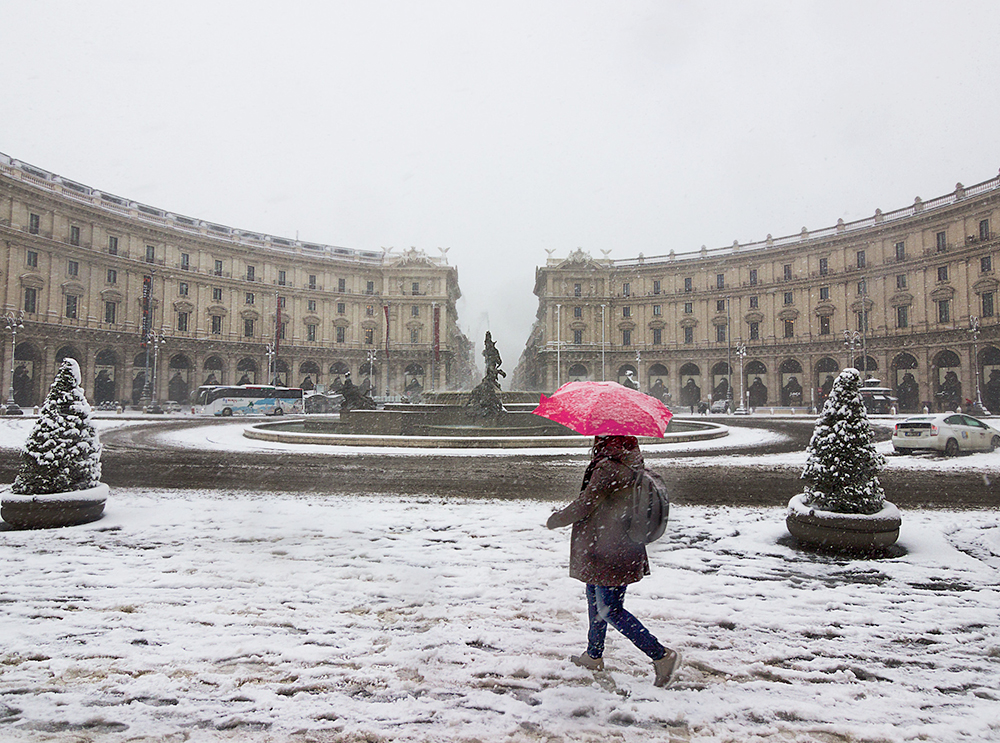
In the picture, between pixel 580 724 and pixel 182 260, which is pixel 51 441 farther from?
pixel 182 260

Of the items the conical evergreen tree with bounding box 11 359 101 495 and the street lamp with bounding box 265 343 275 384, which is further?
the street lamp with bounding box 265 343 275 384

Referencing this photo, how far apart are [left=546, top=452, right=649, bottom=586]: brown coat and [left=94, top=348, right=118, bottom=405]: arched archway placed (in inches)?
2175

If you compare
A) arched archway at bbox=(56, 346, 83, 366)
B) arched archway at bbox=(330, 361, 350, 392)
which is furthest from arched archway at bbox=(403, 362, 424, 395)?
arched archway at bbox=(56, 346, 83, 366)

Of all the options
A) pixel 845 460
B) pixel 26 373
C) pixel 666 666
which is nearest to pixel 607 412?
pixel 666 666

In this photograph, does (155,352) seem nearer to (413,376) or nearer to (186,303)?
(186,303)

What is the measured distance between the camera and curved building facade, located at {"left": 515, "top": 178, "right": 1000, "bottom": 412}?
42688mm

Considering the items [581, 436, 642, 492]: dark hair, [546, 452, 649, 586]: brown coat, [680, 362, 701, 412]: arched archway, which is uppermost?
[680, 362, 701, 412]: arched archway

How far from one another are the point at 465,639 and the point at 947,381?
177 feet

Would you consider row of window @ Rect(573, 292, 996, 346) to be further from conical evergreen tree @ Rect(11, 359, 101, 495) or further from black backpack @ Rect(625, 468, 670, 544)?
conical evergreen tree @ Rect(11, 359, 101, 495)

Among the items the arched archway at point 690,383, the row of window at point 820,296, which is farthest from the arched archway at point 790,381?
the arched archway at point 690,383

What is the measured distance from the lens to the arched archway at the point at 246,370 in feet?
186

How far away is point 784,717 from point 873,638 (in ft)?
4.65

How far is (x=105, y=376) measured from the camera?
4725 cm

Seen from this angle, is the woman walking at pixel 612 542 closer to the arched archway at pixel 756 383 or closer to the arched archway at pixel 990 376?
the arched archway at pixel 990 376
